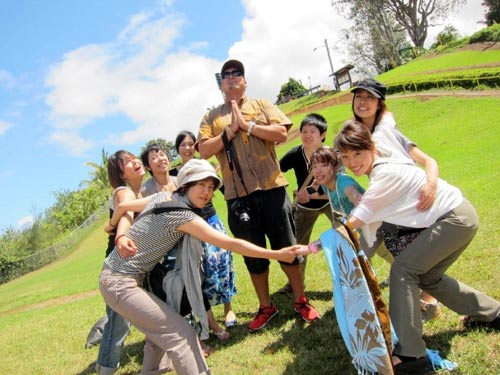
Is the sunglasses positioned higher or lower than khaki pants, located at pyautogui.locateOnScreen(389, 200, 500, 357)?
higher

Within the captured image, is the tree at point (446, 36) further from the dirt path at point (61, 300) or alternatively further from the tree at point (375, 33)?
the dirt path at point (61, 300)

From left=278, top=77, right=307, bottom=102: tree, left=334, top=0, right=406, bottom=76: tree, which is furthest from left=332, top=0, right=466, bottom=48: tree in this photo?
left=278, top=77, right=307, bottom=102: tree

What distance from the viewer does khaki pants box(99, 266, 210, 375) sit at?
10.8 feet

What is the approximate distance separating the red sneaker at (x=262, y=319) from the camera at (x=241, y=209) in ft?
3.33

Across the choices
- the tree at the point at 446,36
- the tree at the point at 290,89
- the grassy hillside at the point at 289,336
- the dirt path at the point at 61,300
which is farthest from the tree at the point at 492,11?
the dirt path at the point at 61,300

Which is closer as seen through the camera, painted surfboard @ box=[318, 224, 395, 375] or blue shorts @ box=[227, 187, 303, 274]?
painted surfboard @ box=[318, 224, 395, 375]

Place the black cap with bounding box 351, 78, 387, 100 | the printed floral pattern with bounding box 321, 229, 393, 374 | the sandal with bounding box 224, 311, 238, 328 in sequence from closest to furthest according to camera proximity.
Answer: the printed floral pattern with bounding box 321, 229, 393, 374
the black cap with bounding box 351, 78, 387, 100
the sandal with bounding box 224, 311, 238, 328

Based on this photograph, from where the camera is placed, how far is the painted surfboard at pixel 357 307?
109 inches

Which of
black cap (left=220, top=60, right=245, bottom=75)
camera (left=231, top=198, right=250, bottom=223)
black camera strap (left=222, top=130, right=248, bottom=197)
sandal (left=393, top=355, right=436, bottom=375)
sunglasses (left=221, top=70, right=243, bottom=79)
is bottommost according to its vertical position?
sandal (left=393, top=355, right=436, bottom=375)

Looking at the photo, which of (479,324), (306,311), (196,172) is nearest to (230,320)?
(306,311)

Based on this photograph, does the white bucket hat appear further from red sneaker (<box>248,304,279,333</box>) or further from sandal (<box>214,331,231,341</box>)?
sandal (<box>214,331,231,341</box>)

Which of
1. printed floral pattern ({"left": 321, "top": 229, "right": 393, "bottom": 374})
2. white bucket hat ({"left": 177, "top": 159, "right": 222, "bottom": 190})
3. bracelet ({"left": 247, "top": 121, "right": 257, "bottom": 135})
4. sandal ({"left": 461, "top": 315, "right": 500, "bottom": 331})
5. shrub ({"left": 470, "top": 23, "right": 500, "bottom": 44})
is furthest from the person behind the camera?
shrub ({"left": 470, "top": 23, "right": 500, "bottom": 44})

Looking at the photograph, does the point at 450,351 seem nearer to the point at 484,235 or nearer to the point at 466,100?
the point at 484,235

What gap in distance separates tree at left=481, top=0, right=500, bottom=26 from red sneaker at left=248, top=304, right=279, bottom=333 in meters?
45.7
